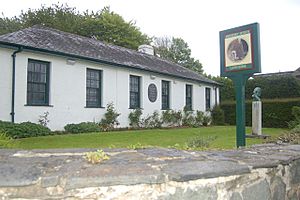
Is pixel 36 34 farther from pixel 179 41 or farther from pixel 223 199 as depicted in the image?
pixel 179 41

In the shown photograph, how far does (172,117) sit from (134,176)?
17.8 metres

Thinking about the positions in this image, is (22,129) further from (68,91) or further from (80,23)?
(80,23)

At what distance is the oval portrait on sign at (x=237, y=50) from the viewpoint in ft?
22.8

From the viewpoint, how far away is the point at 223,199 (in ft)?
7.97

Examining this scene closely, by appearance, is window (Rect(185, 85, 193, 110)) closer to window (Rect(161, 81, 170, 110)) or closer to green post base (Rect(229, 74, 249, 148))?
window (Rect(161, 81, 170, 110))

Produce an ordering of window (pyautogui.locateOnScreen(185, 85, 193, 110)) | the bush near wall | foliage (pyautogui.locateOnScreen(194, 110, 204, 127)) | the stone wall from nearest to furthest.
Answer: the stone wall → the bush near wall → foliage (pyautogui.locateOnScreen(194, 110, 204, 127)) → window (pyautogui.locateOnScreen(185, 85, 193, 110))

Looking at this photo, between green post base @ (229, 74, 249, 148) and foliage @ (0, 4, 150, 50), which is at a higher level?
foliage @ (0, 4, 150, 50)

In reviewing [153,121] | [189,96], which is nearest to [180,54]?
[189,96]

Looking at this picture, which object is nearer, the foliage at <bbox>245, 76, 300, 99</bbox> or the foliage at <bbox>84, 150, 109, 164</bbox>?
the foliage at <bbox>84, 150, 109, 164</bbox>

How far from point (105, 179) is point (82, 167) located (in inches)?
7.7

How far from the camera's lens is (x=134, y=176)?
2.08m

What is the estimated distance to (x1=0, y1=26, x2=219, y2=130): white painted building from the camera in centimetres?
1243

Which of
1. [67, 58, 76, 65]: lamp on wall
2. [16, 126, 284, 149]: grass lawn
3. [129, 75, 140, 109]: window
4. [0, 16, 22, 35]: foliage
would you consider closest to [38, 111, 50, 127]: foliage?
[16, 126, 284, 149]: grass lawn

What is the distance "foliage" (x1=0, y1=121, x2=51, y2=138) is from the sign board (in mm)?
→ 7748
